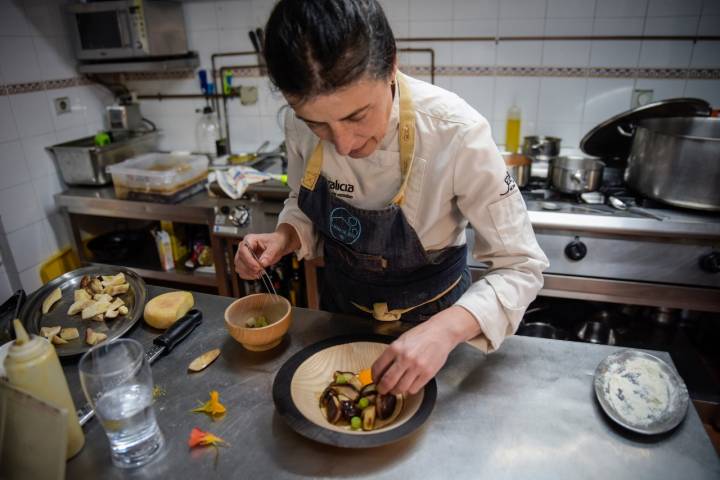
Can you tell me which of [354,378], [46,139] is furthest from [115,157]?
[354,378]

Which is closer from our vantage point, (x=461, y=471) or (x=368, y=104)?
(x=461, y=471)

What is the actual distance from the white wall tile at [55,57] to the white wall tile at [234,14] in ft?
2.81

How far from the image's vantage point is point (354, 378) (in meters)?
0.99

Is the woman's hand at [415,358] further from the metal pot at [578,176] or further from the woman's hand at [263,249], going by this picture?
the metal pot at [578,176]

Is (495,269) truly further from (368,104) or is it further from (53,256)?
(53,256)

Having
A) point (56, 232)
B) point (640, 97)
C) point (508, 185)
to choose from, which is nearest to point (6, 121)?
point (56, 232)

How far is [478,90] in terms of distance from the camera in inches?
101

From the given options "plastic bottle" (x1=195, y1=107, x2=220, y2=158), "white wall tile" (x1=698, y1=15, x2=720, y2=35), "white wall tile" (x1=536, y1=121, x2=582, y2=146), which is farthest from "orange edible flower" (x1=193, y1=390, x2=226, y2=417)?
"white wall tile" (x1=698, y1=15, x2=720, y2=35)

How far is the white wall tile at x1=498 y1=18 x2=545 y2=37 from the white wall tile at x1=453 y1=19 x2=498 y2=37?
1.5 inches

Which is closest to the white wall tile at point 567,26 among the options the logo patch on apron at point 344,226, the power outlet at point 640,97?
the power outlet at point 640,97

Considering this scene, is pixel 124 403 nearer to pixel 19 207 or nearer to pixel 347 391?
pixel 347 391

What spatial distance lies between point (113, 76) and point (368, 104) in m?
2.71

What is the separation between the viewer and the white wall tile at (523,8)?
7.74 ft

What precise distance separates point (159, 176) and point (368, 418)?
196cm
